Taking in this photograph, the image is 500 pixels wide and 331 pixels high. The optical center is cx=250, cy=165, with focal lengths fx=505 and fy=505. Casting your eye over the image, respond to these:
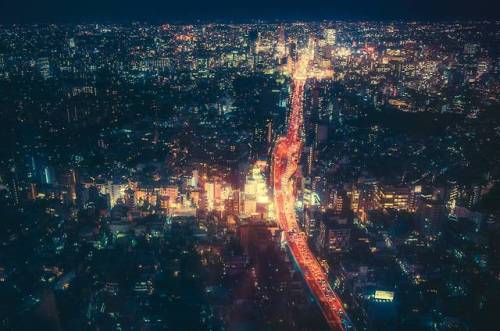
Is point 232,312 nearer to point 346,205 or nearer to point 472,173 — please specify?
point 346,205

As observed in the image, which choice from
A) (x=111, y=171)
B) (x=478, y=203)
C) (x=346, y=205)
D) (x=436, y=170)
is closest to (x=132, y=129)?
(x=111, y=171)

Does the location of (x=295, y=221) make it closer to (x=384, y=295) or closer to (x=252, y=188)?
(x=252, y=188)

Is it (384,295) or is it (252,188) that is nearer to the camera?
(384,295)

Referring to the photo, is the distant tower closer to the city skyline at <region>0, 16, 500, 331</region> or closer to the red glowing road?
the city skyline at <region>0, 16, 500, 331</region>

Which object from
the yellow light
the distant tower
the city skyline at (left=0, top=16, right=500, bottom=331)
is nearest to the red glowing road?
the city skyline at (left=0, top=16, right=500, bottom=331)

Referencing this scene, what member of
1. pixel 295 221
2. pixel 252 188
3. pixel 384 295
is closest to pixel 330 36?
pixel 252 188

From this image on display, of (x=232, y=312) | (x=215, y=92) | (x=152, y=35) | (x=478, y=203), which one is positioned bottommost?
(x=232, y=312)

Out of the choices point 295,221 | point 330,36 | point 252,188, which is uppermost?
point 330,36

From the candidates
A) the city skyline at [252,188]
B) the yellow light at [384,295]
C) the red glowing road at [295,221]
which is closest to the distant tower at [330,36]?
the city skyline at [252,188]
